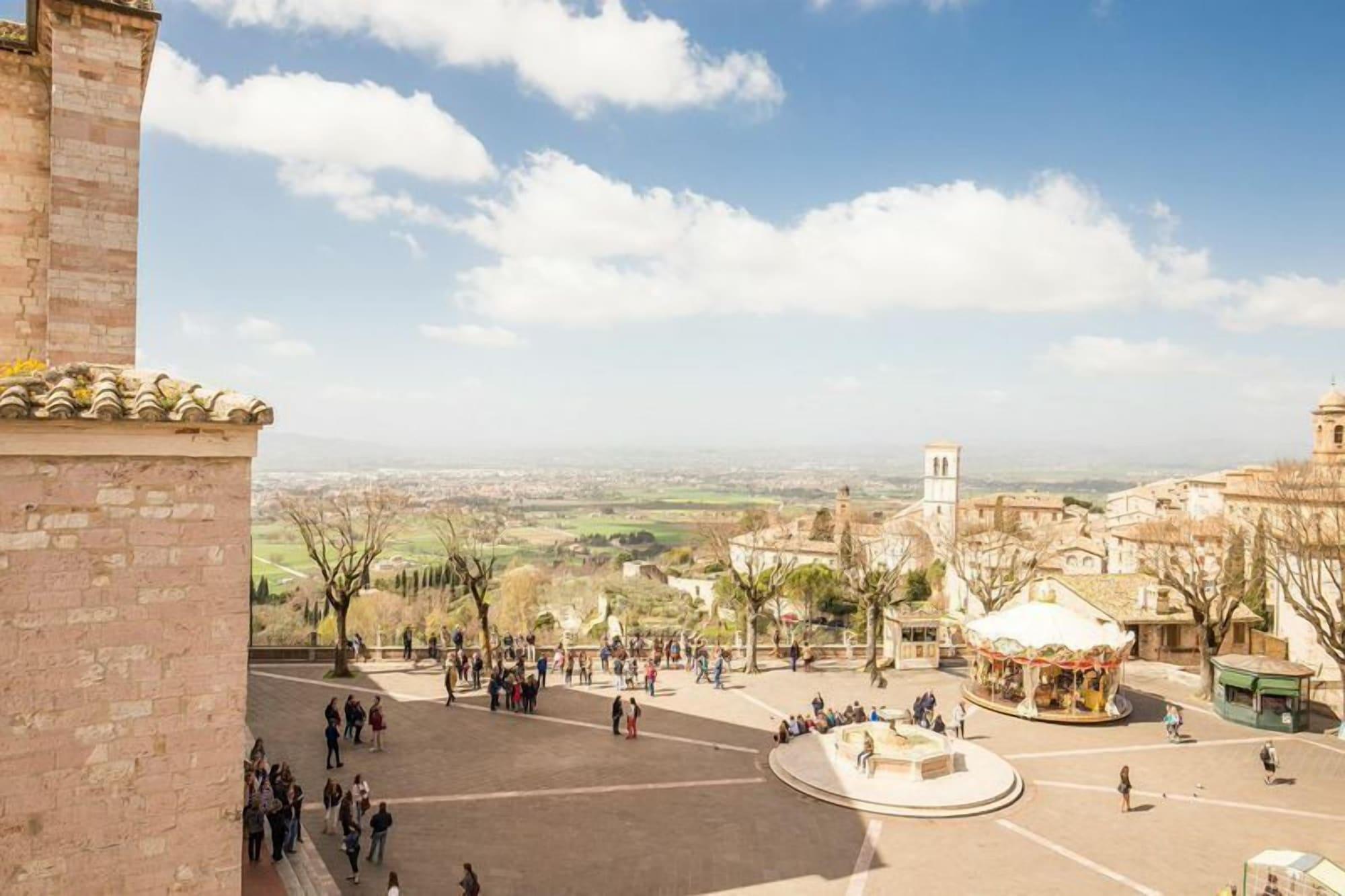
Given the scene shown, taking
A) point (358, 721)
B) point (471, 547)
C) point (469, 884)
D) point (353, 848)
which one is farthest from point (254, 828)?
point (471, 547)

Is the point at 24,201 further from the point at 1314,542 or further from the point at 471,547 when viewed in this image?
the point at 1314,542

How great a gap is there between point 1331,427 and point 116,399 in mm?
63886

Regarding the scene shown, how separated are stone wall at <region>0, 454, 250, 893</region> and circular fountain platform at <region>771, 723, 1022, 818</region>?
13.7 meters

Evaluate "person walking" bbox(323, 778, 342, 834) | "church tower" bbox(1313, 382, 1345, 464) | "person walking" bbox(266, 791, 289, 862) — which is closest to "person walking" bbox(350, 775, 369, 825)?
"person walking" bbox(323, 778, 342, 834)

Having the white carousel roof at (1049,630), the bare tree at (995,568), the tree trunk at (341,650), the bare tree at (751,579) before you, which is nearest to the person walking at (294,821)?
the tree trunk at (341,650)

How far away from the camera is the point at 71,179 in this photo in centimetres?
1218

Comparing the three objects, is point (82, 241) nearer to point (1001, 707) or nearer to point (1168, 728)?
point (1001, 707)

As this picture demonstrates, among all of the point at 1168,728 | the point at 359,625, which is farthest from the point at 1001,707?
the point at 359,625

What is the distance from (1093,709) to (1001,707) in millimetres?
2666

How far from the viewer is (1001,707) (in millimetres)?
25391

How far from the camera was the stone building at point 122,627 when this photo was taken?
6816mm

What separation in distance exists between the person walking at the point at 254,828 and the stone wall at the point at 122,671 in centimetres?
631

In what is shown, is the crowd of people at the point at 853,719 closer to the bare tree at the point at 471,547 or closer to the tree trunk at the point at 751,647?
the tree trunk at the point at 751,647

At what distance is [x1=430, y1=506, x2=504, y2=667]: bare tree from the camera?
2819cm
